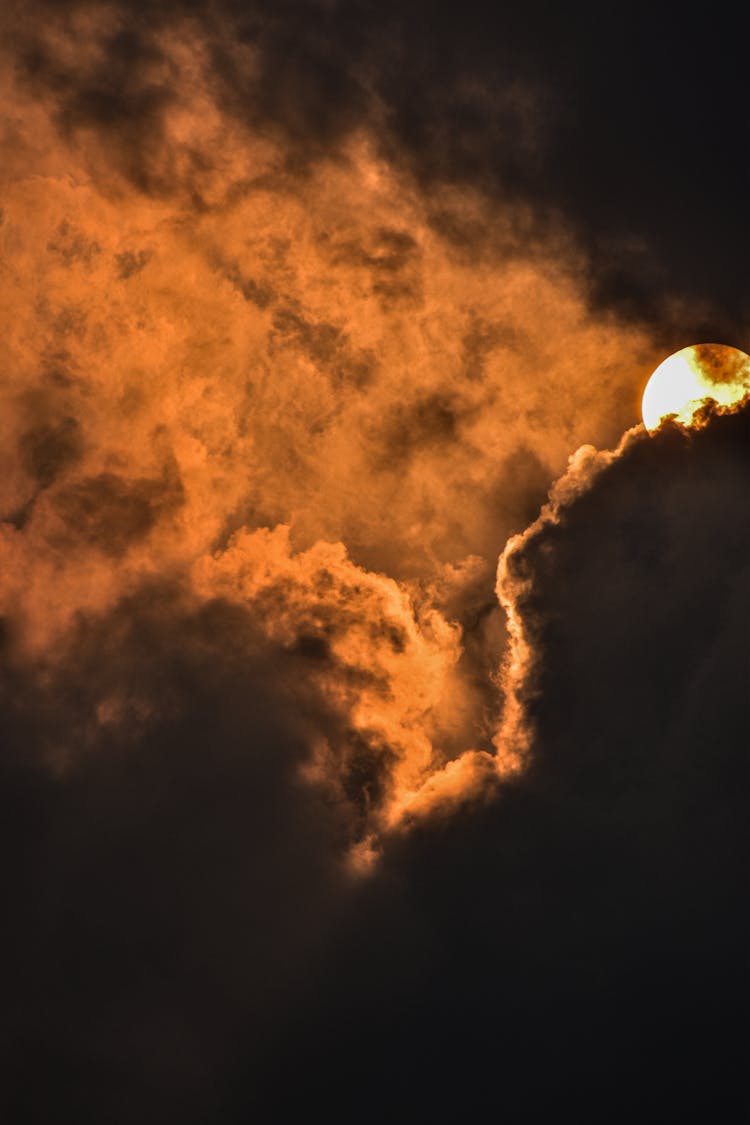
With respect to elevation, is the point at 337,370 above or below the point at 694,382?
above

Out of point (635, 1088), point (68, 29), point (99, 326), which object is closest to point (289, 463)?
point (99, 326)

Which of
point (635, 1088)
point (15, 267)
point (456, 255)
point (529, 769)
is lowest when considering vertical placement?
point (635, 1088)

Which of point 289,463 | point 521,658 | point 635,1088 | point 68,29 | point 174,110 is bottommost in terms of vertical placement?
point 635,1088

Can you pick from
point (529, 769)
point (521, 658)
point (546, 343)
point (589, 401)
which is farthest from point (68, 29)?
point (529, 769)

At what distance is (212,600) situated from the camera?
32062 mm

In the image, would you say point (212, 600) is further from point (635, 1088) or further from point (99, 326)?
point (635, 1088)

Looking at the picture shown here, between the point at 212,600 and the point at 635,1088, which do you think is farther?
the point at 635,1088

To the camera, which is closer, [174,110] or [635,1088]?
[174,110]

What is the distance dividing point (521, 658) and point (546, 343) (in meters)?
10.1

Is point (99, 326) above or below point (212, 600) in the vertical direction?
above

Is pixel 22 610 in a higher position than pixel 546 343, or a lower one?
lower

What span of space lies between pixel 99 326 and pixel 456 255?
38.8ft

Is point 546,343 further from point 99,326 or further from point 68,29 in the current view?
point 68,29

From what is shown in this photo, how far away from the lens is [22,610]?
32.1m
